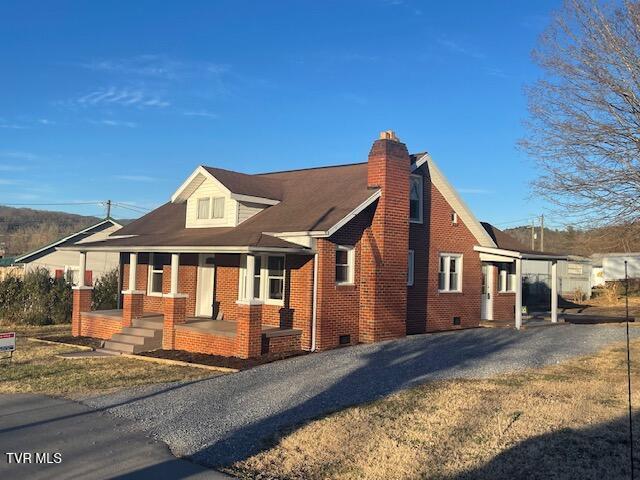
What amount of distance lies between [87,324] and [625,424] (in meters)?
15.6

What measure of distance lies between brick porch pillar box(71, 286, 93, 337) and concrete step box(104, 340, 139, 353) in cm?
298

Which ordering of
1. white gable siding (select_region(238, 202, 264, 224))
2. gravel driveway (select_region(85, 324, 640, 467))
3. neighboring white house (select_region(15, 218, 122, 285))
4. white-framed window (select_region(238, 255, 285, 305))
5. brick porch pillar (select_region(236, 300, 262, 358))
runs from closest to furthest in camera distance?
gravel driveway (select_region(85, 324, 640, 467)) → brick porch pillar (select_region(236, 300, 262, 358)) → white-framed window (select_region(238, 255, 285, 305)) → white gable siding (select_region(238, 202, 264, 224)) → neighboring white house (select_region(15, 218, 122, 285))

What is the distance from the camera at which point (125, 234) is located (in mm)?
21438

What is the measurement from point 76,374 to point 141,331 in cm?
408

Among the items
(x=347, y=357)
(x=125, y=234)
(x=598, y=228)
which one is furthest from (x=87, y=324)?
(x=598, y=228)

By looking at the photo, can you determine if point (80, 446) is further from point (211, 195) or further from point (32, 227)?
point (32, 227)

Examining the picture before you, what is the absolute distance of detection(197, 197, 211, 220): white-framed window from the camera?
61.7 ft

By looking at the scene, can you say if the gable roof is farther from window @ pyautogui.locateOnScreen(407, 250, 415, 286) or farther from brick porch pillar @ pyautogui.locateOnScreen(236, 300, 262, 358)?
brick porch pillar @ pyautogui.locateOnScreen(236, 300, 262, 358)

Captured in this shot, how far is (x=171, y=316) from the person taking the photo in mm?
15453

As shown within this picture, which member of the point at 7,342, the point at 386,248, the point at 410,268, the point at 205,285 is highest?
the point at 386,248

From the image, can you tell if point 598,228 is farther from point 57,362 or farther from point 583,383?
point 57,362

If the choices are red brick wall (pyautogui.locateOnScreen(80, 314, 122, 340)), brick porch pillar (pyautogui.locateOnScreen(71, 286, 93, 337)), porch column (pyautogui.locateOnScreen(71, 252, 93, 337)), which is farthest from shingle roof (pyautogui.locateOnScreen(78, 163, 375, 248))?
red brick wall (pyautogui.locateOnScreen(80, 314, 122, 340))

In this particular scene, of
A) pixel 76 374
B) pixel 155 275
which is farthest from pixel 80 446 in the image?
pixel 155 275

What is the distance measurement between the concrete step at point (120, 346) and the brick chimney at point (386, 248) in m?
6.06
